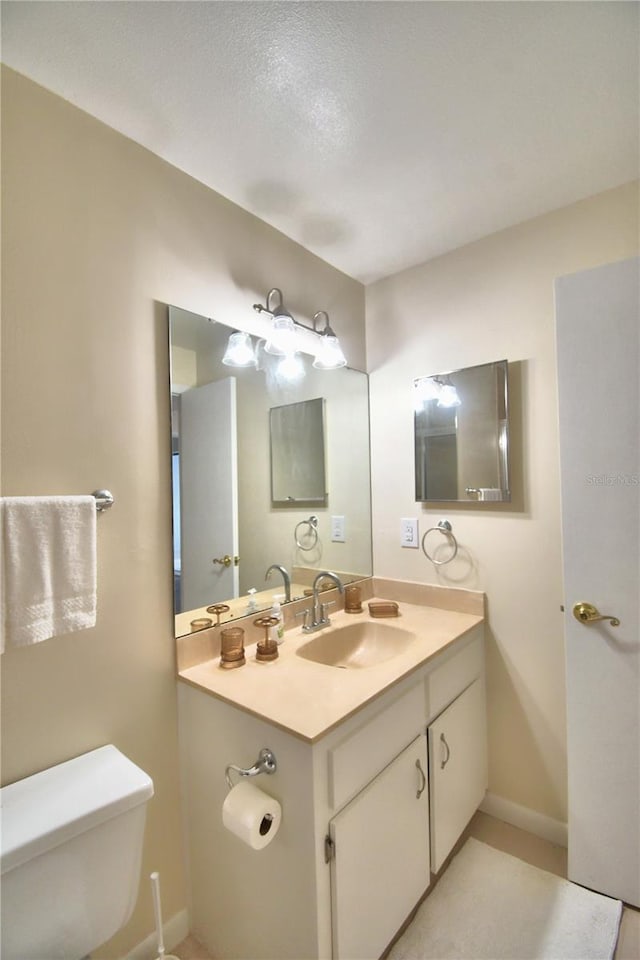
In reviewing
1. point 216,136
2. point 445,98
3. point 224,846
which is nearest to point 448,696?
point 224,846

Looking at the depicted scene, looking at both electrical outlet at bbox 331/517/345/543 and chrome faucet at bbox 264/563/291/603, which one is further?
electrical outlet at bbox 331/517/345/543

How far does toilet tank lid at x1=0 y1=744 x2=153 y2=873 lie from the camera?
2.65 ft

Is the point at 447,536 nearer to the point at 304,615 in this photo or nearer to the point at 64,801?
the point at 304,615

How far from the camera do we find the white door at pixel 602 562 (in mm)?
1280

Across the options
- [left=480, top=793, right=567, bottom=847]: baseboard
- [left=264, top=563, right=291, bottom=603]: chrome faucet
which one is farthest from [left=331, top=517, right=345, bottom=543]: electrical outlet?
[left=480, top=793, right=567, bottom=847]: baseboard

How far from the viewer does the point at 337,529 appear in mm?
1903

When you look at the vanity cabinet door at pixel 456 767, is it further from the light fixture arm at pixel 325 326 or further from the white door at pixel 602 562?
the light fixture arm at pixel 325 326

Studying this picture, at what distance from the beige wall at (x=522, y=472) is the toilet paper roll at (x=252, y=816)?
1.11 meters

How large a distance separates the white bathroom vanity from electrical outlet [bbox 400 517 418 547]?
1.67 ft

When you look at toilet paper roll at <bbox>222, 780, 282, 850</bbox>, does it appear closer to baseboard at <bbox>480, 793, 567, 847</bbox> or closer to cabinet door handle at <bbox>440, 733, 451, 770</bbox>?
cabinet door handle at <bbox>440, 733, 451, 770</bbox>

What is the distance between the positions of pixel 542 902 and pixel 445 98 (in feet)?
7.97

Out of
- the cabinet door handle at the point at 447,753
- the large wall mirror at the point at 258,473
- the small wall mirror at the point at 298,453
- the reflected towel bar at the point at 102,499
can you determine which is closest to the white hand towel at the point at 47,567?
the reflected towel bar at the point at 102,499

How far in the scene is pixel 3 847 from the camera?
778 millimetres

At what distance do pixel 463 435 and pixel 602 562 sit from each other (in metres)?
0.69
